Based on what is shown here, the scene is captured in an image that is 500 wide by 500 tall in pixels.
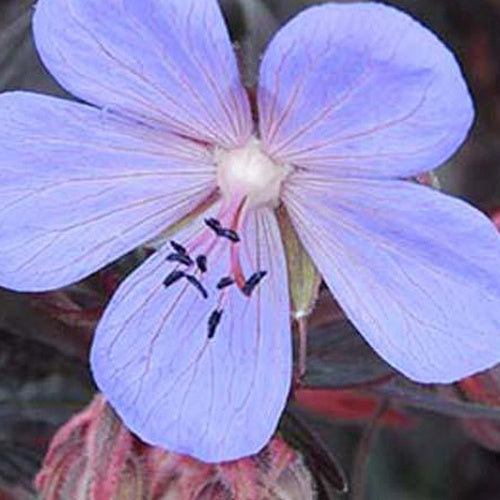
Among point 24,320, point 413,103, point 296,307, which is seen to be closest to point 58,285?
point 296,307

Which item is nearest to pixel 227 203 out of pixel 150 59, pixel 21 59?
pixel 150 59

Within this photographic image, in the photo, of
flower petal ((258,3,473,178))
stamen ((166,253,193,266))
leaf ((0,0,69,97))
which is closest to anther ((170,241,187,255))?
stamen ((166,253,193,266))

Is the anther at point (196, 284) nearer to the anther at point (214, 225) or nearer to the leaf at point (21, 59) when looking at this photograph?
the anther at point (214, 225)

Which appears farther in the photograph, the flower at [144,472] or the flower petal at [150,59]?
the flower at [144,472]

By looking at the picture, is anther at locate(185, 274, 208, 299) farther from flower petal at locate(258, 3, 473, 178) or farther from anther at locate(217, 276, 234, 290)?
flower petal at locate(258, 3, 473, 178)

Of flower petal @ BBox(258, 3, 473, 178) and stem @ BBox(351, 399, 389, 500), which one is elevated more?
flower petal @ BBox(258, 3, 473, 178)

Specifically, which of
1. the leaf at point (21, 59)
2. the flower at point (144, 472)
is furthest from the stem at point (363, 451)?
the leaf at point (21, 59)

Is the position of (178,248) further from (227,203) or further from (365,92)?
(365,92)

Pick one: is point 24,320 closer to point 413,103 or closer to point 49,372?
point 49,372
